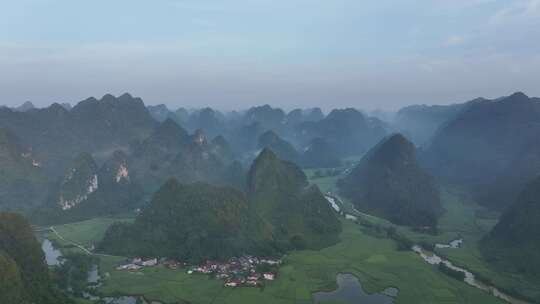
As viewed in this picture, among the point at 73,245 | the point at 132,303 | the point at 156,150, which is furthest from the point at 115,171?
the point at 132,303

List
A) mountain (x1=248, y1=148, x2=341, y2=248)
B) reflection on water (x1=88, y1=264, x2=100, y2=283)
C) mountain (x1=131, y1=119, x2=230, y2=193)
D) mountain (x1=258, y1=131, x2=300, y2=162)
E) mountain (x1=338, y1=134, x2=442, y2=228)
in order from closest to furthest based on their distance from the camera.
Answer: reflection on water (x1=88, y1=264, x2=100, y2=283)
mountain (x1=248, y1=148, x2=341, y2=248)
mountain (x1=338, y1=134, x2=442, y2=228)
mountain (x1=131, y1=119, x2=230, y2=193)
mountain (x1=258, y1=131, x2=300, y2=162)

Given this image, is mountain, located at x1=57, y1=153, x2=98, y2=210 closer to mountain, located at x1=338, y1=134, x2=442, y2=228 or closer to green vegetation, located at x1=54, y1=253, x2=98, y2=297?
green vegetation, located at x1=54, y1=253, x2=98, y2=297

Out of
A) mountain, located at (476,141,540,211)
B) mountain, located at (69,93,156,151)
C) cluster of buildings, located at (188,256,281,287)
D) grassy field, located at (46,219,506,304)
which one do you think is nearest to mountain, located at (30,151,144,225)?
grassy field, located at (46,219,506,304)

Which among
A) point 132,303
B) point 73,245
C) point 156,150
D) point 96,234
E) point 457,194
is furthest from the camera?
point 156,150

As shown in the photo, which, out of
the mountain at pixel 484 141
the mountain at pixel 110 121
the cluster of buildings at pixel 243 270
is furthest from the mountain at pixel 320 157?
the cluster of buildings at pixel 243 270

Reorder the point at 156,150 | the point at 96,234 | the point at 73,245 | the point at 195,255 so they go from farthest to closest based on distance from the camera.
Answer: the point at 156,150, the point at 96,234, the point at 73,245, the point at 195,255

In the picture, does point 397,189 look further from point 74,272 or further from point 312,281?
point 74,272

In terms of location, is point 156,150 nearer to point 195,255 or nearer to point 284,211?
point 284,211
